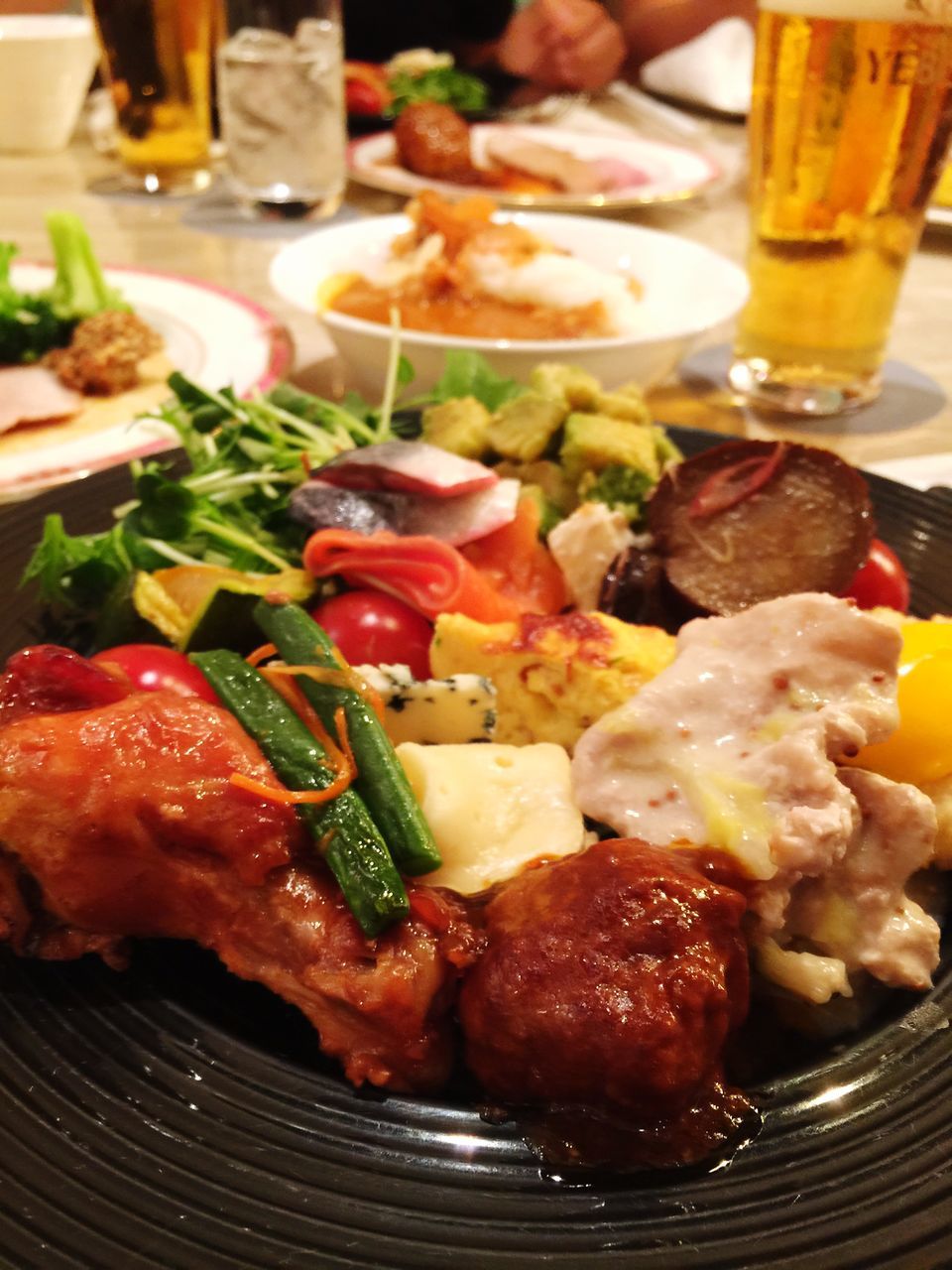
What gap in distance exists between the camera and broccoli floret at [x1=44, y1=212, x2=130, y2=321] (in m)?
3.30

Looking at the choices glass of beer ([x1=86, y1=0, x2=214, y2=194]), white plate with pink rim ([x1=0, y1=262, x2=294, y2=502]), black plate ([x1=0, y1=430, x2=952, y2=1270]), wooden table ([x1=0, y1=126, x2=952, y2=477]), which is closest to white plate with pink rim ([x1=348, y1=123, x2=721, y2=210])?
wooden table ([x1=0, y1=126, x2=952, y2=477])

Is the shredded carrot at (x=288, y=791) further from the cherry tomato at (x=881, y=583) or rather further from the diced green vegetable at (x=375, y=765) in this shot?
the cherry tomato at (x=881, y=583)

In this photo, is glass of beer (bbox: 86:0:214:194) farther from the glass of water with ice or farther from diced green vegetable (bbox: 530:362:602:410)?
diced green vegetable (bbox: 530:362:602:410)

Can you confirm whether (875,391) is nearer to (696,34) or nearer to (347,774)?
(347,774)

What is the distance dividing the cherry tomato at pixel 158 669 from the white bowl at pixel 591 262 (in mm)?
1170

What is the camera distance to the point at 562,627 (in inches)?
68.6

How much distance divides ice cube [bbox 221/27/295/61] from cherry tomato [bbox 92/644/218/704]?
3.34 m

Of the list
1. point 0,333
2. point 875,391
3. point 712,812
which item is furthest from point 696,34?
point 712,812

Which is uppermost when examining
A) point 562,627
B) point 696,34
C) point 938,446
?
point 696,34

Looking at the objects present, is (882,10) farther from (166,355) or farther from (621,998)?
(621,998)

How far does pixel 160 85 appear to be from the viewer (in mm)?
4773

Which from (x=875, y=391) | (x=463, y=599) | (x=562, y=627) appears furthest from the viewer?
(x=875, y=391)

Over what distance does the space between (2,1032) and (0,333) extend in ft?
8.52

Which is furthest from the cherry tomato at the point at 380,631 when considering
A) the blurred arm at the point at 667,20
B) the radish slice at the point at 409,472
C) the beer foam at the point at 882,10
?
the blurred arm at the point at 667,20
